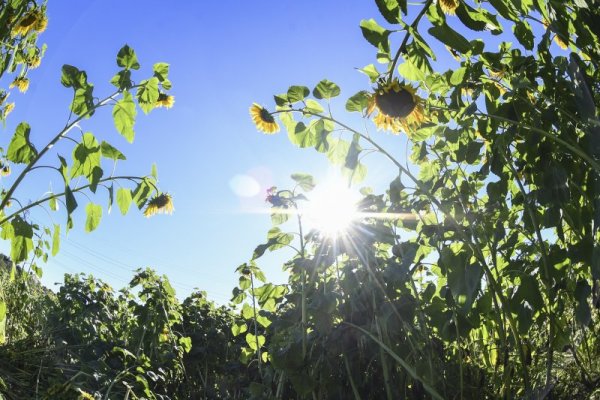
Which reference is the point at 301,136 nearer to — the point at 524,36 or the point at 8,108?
the point at 524,36

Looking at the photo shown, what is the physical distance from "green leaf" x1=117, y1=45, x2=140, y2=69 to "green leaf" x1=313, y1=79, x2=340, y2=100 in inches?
25.6

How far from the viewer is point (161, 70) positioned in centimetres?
160

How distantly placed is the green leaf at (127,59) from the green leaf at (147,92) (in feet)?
0.19

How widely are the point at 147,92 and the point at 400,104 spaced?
80cm

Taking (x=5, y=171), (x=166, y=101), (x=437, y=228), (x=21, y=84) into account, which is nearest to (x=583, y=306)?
(x=437, y=228)

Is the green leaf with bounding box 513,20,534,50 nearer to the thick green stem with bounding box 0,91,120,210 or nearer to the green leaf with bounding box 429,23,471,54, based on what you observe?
the green leaf with bounding box 429,23,471,54

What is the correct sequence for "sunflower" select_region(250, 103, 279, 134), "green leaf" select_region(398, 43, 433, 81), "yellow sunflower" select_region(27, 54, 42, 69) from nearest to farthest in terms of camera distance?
"green leaf" select_region(398, 43, 433, 81) < "yellow sunflower" select_region(27, 54, 42, 69) < "sunflower" select_region(250, 103, 279, 134)

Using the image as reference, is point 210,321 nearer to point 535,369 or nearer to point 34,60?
point 34,60

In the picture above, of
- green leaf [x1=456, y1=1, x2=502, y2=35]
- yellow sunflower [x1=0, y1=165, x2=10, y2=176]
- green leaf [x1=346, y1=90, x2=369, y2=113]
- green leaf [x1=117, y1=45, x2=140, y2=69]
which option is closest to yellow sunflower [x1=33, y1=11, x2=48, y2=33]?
green leaf [x1=117, y1=45, x2=140, y2=69]

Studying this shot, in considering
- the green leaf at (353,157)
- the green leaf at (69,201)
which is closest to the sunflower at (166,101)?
the green leaf at (69,201)

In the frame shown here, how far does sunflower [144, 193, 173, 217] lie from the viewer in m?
2.56

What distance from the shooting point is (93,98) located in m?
1.38

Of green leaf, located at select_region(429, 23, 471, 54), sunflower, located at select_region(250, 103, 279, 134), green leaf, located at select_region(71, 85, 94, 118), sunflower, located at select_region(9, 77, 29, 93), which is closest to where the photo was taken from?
green leaf, located at select_region(429, 23, 471, 54)

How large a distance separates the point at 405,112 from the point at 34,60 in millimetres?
1288
